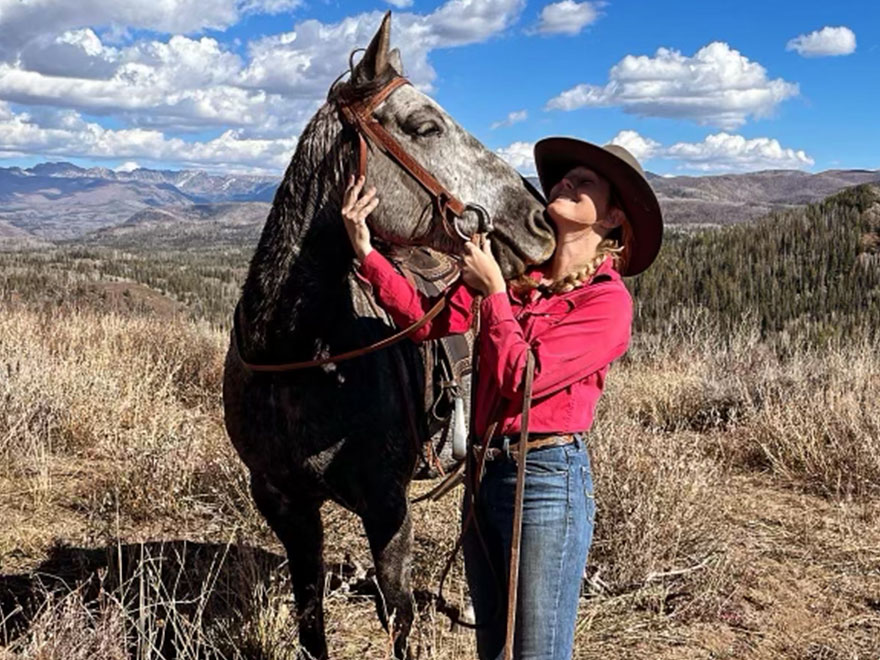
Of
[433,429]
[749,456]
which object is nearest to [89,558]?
[433,429]

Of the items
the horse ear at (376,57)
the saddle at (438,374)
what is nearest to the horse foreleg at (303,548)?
the saddle at (438,374)

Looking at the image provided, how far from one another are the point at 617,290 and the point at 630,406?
18.0 ft

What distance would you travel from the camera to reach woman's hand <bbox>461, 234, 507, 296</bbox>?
205 cm

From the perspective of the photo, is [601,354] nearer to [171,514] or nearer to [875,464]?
Result: [171,514]

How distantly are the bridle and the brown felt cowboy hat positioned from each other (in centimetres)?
30

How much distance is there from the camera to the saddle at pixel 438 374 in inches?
120

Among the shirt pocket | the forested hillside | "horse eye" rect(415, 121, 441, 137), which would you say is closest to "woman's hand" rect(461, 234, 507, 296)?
the shirt pocket

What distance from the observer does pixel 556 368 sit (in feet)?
6.57

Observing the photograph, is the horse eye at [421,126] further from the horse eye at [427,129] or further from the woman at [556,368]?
the woman at [556,368]

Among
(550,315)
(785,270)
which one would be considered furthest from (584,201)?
(785,270)

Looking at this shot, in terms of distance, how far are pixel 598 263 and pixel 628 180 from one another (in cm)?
24

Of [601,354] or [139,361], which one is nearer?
[601,354]

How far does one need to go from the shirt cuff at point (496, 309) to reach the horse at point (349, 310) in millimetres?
416

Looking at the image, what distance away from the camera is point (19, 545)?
14.2ft
